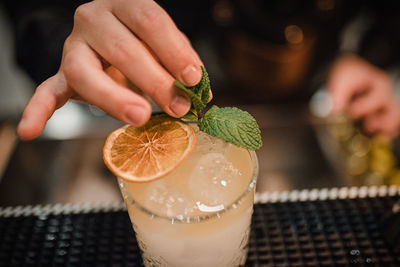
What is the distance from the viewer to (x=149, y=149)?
33.5 inches

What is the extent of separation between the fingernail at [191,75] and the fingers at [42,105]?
323 mm

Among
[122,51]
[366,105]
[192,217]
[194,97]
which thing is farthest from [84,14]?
[366,105]

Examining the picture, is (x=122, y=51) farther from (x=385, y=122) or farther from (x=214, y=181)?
(x=385, y=122)

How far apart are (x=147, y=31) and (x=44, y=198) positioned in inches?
40.5

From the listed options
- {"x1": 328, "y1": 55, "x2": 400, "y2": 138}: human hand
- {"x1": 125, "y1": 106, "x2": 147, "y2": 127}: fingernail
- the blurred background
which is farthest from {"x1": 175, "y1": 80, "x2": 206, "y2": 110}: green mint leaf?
{"x1": 328, "y1": 55, "x2": 400, "y2": 138}: human hand

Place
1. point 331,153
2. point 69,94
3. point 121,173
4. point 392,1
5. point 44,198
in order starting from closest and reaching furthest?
point 121,173, point 69,94, point 44,198, point 331,153, point 392,1

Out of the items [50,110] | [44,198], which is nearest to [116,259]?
[50,110]

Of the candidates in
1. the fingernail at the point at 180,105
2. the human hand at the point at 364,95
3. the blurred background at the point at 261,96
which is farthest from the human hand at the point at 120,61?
the human hand at the point at 364,95

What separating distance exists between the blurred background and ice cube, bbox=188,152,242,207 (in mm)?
677

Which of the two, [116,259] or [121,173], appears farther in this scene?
[116,259]

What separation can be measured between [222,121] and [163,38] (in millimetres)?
263

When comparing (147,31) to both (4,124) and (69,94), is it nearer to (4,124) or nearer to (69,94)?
(69,94)

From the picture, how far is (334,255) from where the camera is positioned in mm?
1053

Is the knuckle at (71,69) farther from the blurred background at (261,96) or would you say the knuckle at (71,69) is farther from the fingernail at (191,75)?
the blurred background at (261,96)
